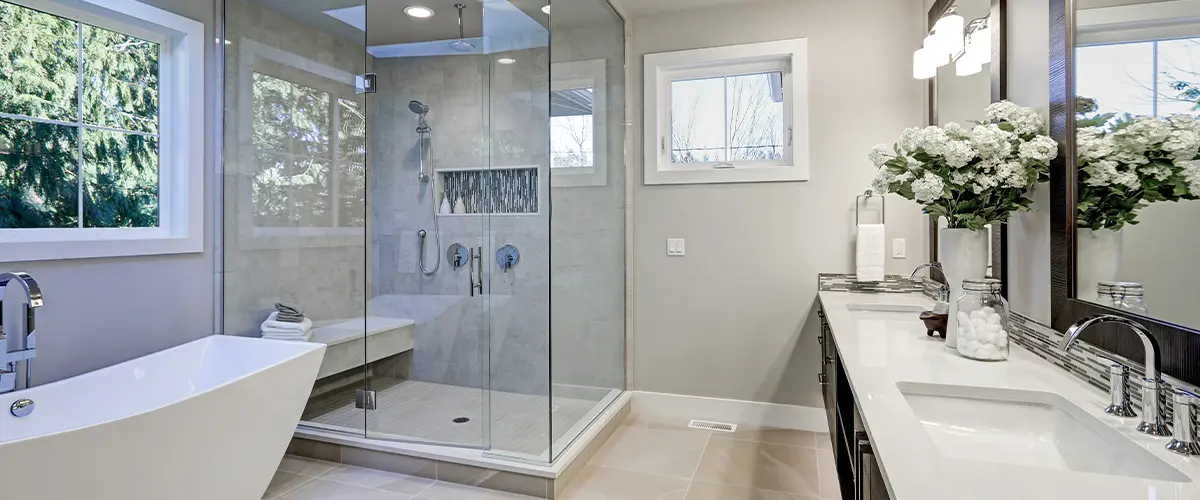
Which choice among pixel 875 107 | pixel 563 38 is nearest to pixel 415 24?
pixel 563 38

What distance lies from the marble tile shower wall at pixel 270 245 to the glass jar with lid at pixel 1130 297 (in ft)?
11.1

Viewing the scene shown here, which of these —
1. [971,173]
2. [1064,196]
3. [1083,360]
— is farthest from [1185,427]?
[971,173]

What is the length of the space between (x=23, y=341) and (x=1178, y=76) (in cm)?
339

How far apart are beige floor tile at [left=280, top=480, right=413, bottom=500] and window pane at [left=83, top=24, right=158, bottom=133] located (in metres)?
1.82

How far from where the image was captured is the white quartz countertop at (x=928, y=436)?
31.6 inches

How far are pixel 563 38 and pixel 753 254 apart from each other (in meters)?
1.68

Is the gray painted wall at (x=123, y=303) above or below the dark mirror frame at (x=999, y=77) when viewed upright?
below

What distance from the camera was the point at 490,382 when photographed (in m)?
2.92

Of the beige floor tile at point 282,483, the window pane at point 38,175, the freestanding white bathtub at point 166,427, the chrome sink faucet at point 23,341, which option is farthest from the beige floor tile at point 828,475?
the window pane at point 38,175

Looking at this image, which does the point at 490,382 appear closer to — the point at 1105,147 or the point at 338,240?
the point at 338,240

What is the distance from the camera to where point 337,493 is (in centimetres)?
252

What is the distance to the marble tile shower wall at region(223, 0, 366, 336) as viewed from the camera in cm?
296

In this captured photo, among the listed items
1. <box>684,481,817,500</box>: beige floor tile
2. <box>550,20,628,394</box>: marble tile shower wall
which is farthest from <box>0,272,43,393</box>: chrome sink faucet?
<box>684,481,817,500</box>: beige floor tile

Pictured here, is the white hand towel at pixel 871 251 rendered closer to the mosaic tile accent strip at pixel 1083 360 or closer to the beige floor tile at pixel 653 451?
the mosaic tile accent strip at pixel 1083 360
